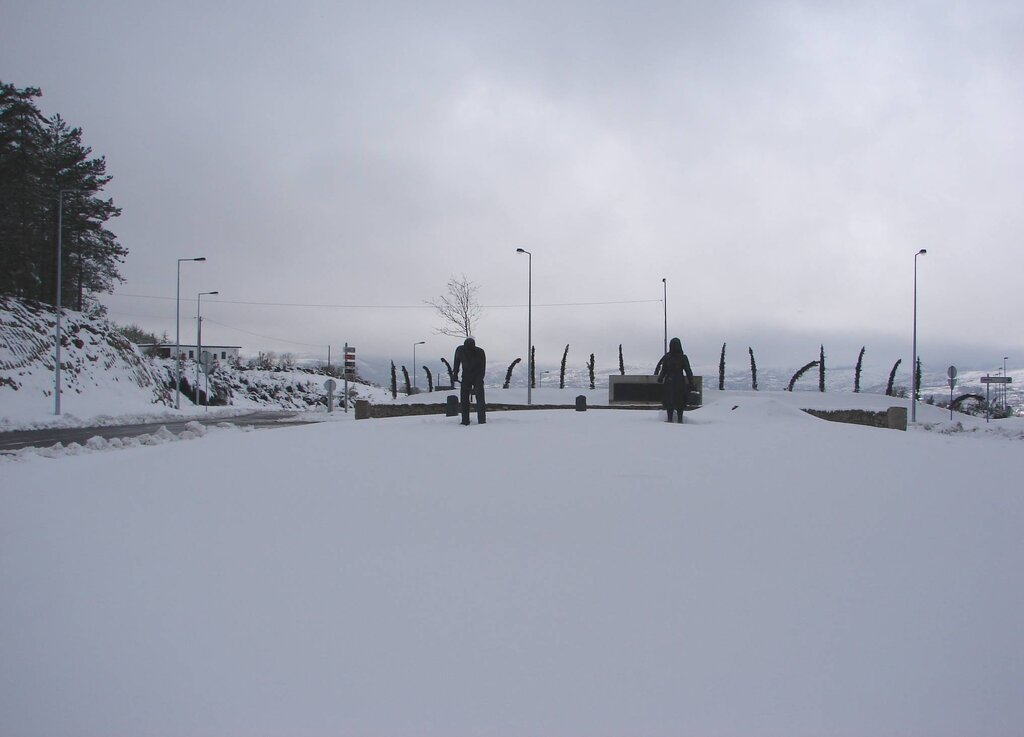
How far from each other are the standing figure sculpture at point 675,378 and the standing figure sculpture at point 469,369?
4.08m

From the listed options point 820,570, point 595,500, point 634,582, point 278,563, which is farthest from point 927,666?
point 278,563

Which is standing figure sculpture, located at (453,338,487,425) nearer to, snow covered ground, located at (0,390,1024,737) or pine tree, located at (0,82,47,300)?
snow covered ground, located at (0,390,1024,737)

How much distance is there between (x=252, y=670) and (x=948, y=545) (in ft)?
20.5

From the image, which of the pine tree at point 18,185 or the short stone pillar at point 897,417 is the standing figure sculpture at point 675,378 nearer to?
the short stone pillar at point 897,417

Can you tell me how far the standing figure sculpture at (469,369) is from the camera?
46.0 feet

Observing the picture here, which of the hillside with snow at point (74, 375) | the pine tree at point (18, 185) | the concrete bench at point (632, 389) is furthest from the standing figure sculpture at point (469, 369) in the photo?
the pine tree at point (18, 185)

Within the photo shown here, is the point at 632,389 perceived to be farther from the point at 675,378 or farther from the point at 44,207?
the point at 44,207

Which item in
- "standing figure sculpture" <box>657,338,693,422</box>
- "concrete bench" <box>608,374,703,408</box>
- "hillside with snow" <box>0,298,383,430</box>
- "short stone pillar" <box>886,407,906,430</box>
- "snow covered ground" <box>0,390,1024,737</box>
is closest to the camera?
"snow covered ground" <box>0,390,1024,737</box>

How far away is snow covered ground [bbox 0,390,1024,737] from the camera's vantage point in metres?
3.74

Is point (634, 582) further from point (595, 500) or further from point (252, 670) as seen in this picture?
point (252, 670)

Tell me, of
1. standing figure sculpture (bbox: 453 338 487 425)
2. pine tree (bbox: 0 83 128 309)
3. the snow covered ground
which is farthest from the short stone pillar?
pine tree (bbox: 0 83 128 309)

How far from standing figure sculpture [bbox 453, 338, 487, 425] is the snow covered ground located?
4953 mm

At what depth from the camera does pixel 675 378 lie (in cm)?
1457

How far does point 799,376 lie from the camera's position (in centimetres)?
4206
